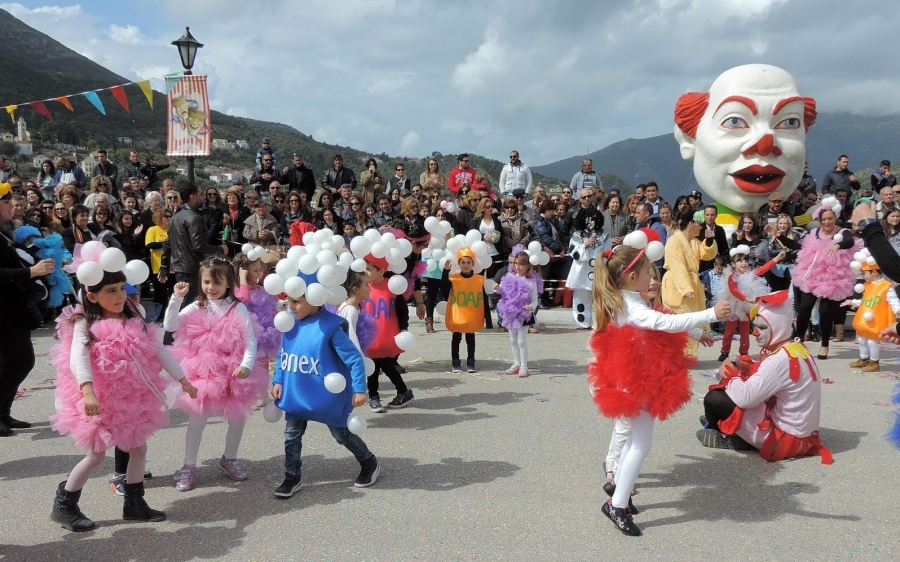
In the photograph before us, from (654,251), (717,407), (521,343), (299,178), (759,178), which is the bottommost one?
(717,407)

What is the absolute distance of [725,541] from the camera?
3.51m

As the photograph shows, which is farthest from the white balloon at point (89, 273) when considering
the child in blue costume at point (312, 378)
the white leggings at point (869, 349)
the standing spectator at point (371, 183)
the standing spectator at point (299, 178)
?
the standing spectator at point (371, 183)

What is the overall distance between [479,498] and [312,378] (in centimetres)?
127

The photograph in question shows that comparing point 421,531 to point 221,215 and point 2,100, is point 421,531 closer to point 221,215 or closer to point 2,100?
point 221,215

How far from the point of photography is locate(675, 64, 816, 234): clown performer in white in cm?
1070

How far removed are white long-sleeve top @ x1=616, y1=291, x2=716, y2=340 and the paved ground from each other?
1139 mm

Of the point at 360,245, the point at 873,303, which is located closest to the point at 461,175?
the point at 873,303

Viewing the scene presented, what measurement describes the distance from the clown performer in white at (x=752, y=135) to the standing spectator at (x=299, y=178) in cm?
739

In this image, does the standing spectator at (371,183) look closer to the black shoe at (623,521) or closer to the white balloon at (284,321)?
the white balloon at (284,321)

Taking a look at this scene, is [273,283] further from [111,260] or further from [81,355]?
[81,355]

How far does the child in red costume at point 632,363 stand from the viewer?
363 cm

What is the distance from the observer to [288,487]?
13.4 feet

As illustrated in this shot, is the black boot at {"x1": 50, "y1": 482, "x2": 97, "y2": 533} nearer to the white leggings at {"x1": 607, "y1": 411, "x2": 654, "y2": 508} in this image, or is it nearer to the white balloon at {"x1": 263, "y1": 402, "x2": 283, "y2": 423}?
the white balloon at {"x1": 263, "y1": 402, "x2": 283, "y2": 423}

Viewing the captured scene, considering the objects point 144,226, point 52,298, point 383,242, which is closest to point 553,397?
point 383,242
